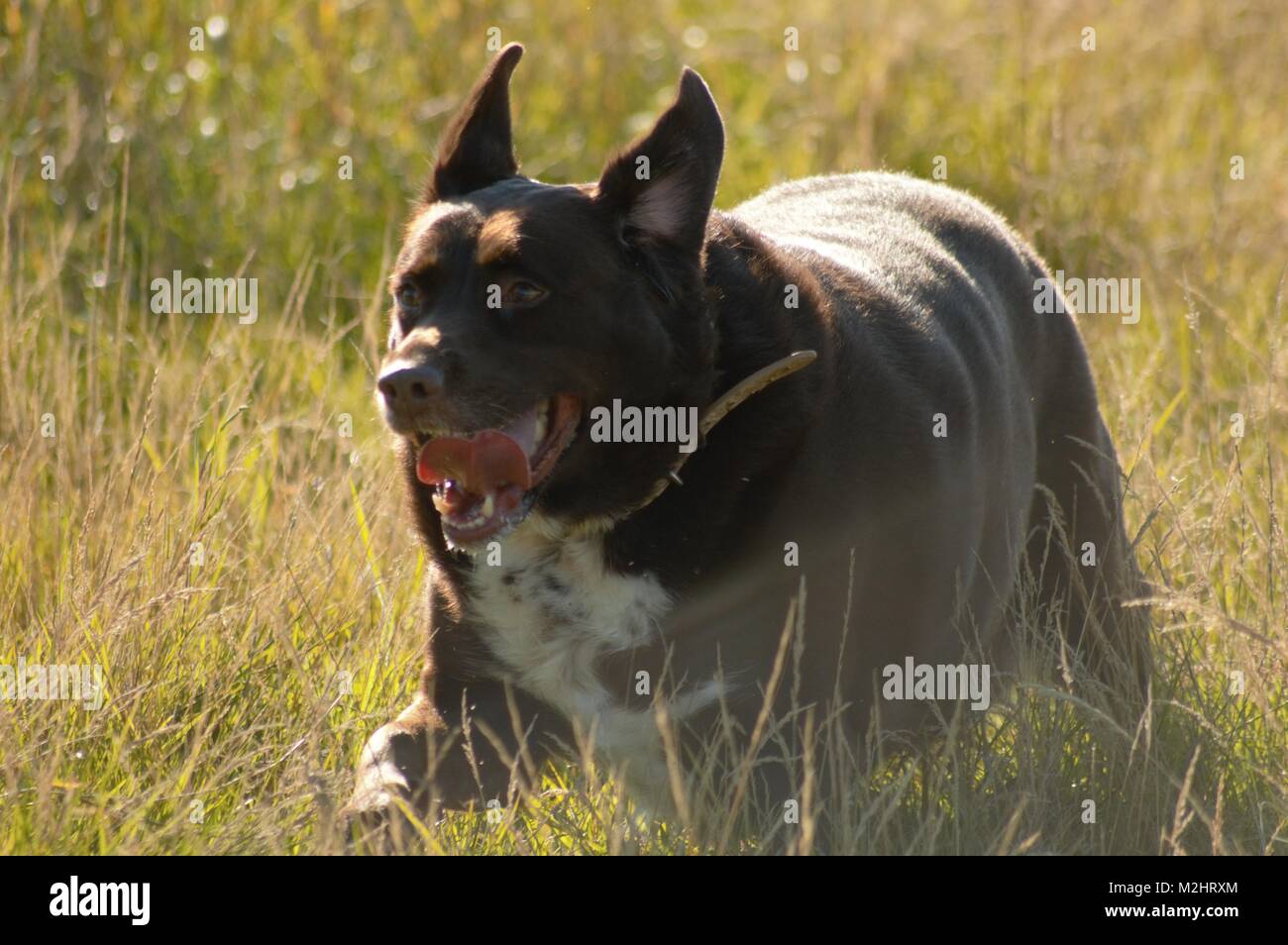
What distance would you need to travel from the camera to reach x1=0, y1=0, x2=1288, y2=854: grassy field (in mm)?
3816

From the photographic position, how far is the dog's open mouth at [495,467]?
12.3 ft

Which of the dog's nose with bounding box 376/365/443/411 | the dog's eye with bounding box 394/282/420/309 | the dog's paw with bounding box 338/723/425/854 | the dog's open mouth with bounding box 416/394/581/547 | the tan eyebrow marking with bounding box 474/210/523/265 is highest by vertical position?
the tan eyebrow marking with bounding box 474/210/523/265

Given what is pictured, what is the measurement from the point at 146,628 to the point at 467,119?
1500 millimetres

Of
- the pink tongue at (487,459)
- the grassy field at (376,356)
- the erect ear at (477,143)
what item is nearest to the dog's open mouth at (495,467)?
the pink tongue at (487,459)

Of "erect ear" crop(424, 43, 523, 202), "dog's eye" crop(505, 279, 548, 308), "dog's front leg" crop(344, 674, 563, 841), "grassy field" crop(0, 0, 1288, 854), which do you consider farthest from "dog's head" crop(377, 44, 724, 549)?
"grassy field" crop(0, 0, 1288, 854)

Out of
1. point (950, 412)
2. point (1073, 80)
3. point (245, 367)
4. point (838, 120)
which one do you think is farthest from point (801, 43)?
point (950, 412)

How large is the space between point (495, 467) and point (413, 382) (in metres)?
0.29

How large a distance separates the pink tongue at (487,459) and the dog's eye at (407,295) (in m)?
0.36

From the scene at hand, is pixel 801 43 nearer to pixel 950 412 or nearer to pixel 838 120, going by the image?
pixel 838 120

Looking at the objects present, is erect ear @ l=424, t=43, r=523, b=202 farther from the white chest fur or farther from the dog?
the white chest fur

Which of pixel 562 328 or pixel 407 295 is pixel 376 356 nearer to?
pixel 407 295

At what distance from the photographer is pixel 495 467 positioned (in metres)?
3.76

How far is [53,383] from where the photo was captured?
222 inches

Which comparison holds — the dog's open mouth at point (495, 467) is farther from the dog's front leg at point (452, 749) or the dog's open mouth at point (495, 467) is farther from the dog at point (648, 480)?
the dog's front leg at point (452, 749)
